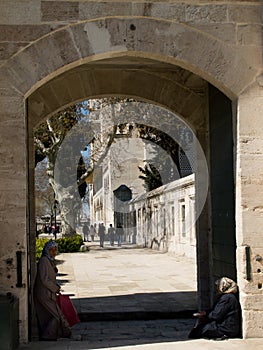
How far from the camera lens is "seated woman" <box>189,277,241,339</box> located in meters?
6.28

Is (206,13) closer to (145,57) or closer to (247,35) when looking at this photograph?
(247,35)

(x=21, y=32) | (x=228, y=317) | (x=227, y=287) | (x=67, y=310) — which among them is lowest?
(x=67, y=310)

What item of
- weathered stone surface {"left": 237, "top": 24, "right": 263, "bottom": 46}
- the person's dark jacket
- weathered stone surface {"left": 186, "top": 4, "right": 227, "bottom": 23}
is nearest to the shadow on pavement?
the person's dark jacket

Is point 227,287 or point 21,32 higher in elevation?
point 21,32

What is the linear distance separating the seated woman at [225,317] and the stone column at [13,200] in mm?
2025

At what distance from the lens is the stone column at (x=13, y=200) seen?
6.02 m

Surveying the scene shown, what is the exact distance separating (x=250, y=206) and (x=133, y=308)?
4.25 meters

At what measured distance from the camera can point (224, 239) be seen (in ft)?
25.3

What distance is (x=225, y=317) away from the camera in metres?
6.32

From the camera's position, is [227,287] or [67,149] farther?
[67,149]

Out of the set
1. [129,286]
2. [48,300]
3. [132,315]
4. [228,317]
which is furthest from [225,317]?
[129,286]

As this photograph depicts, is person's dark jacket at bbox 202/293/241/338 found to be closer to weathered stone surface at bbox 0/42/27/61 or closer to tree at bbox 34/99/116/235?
weathered stone surface at bbox 0/42/27/61

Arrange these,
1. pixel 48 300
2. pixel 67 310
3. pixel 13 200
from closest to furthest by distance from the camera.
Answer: pixel 13 200
pixel 48 300
pixel 67 310

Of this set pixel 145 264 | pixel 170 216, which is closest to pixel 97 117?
pixel 170 216
